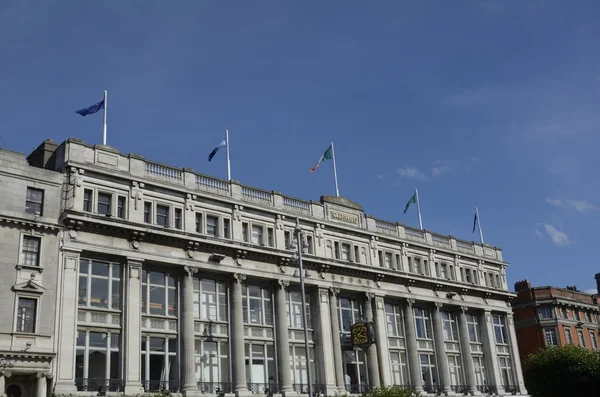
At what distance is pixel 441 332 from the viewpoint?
→ 60344 mm

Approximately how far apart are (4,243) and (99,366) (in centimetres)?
884

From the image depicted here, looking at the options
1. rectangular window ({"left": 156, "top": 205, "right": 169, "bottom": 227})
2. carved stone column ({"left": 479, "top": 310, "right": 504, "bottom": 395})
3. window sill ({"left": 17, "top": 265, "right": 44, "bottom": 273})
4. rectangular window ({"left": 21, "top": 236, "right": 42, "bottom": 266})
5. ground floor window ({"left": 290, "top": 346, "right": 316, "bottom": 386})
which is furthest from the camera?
carved stone column ({"left": 479, "top": 310, "right": 504, "bottom": 395})

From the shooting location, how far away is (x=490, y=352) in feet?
211

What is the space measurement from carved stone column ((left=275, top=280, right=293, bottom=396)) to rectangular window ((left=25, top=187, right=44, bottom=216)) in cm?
1752

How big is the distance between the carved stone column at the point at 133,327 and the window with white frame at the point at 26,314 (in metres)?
5.36

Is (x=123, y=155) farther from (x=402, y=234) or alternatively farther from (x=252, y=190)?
(x=402, y=234)

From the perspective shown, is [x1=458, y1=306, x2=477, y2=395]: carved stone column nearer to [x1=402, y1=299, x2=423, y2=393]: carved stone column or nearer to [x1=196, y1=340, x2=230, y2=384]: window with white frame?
[x1=402, y1=299, x2=423, y2=393]: carved stone column

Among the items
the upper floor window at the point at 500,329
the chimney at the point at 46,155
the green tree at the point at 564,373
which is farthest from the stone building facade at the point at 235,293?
→ the green tree at the point at 564,373

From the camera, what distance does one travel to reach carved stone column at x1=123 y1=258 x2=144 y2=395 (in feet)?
130

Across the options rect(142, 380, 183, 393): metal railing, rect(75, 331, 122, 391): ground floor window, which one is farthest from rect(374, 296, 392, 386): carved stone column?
rect(75, 331, 122, 391): ground floor window

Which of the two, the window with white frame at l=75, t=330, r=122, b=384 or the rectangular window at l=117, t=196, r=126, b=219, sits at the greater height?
the rectangular window at l=117, t=196, r=126, b=219

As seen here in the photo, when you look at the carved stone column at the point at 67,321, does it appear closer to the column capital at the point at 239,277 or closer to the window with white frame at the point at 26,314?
the window with white frame at the point at 26,314

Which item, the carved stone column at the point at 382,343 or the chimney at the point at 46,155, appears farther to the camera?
the carved stone column at the point at 382,343

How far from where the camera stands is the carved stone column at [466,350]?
6109 cm
